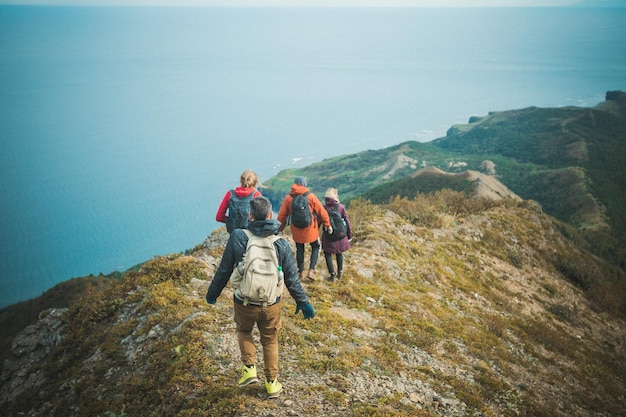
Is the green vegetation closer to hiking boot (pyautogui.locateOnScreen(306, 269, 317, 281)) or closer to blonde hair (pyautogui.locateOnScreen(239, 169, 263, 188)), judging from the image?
hiking boot (pyautogui.locateOnScreen(306, 269, 317, 281))

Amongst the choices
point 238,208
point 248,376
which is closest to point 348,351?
point 248,376

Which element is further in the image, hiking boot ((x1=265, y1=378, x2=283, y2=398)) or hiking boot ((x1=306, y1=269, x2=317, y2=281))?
hiking boot ((x1=306, y1=269, x2=317, y2=281))

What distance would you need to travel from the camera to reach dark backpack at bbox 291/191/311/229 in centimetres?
938

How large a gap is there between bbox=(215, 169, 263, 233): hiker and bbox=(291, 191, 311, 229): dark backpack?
1045mm

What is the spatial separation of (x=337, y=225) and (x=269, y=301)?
18.6ft

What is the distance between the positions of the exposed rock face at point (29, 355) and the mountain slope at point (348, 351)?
0.04 meters

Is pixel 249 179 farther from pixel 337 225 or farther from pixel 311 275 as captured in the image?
pixel 311 275

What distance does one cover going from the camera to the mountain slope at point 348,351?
7.00 meters

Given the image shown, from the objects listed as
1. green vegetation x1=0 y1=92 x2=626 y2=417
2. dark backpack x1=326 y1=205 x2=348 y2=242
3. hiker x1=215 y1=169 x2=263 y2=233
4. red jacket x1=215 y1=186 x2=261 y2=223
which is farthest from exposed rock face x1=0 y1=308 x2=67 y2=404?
dark backpack x1=326 y1=205 x2=348 y2=242

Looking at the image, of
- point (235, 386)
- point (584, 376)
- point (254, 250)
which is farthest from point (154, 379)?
point (584, 376)

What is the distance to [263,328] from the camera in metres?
5.74

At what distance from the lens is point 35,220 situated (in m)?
193

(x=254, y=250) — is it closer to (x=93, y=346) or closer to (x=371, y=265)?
(x=93, y=346)

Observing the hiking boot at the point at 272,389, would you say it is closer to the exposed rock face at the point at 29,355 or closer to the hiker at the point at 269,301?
the hiker at the point at 269,301
